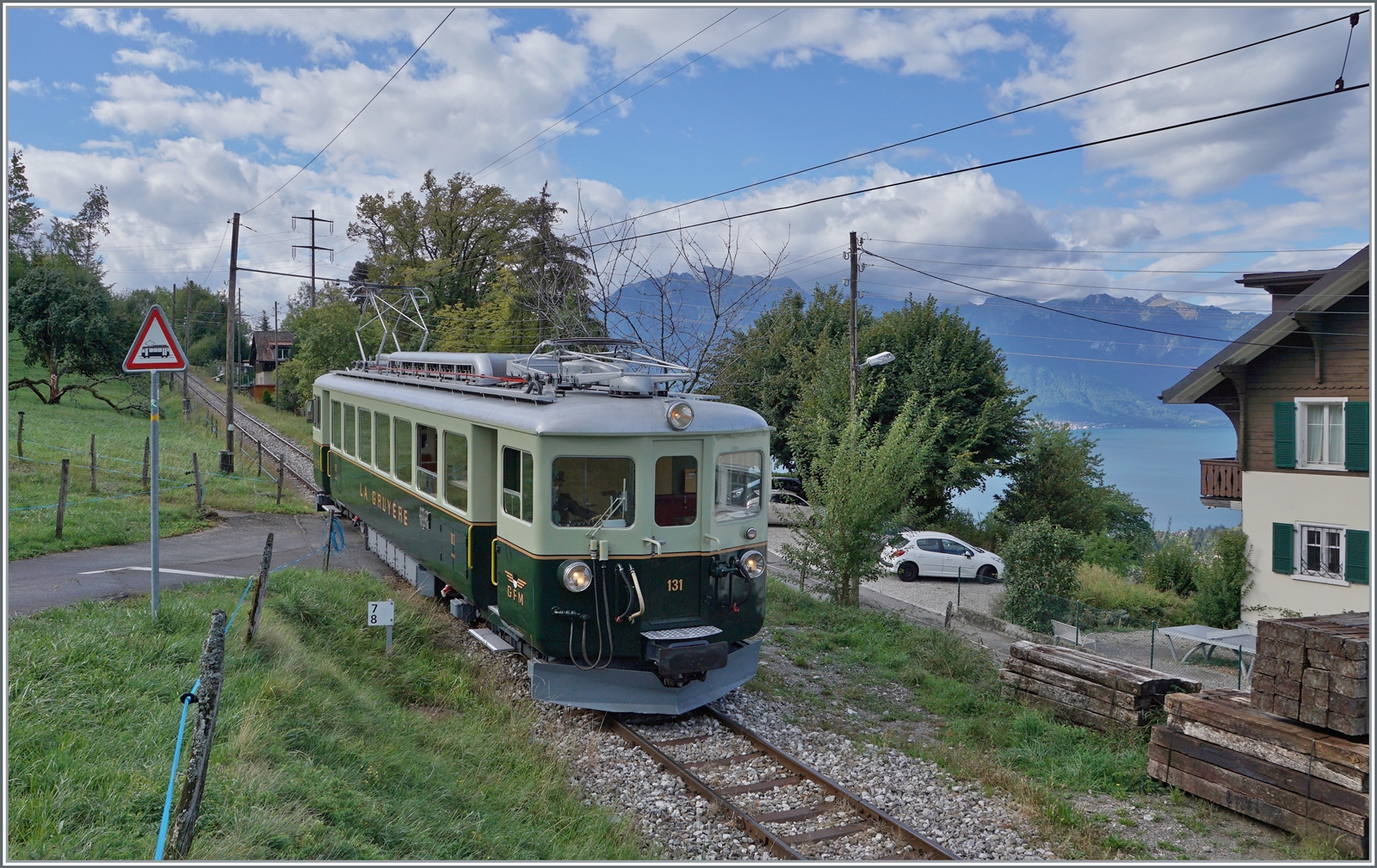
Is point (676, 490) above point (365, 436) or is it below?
below

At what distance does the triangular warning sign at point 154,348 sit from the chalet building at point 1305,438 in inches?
716

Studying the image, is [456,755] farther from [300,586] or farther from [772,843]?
[300,586]

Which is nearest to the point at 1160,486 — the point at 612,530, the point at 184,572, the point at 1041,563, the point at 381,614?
the point at 1041,563

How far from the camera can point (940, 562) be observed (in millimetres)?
25344

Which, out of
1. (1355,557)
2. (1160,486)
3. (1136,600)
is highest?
(1355,557)

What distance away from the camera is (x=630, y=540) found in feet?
27.6

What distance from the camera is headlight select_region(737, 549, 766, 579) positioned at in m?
8.95

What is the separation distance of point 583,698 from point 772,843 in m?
2.73

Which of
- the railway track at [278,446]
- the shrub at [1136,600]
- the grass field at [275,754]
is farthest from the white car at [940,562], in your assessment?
the grass field at [275,754]

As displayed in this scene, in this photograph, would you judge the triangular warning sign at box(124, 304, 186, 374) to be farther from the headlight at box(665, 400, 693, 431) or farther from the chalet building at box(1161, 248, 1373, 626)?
the chalet building at box(1161, 248, 1373, 626)

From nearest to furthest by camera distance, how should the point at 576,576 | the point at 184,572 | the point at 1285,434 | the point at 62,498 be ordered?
the point at 576,576 < the point at 184,572 < the point at 62,498 < the point at 1285,434

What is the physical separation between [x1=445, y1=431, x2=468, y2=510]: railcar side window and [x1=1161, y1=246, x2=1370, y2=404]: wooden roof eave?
1458 cm

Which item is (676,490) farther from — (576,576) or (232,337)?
(232,337)

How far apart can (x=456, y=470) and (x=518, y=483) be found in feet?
4.83
